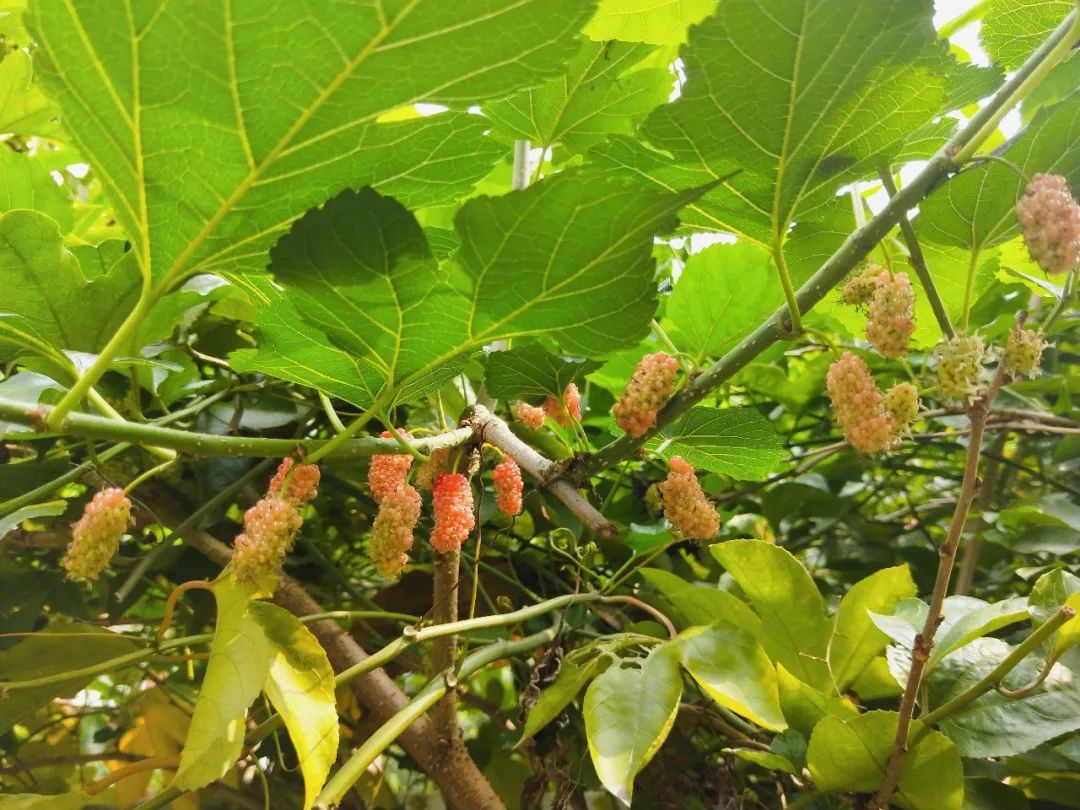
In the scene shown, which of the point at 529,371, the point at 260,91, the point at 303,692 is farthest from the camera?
the point at 529,371

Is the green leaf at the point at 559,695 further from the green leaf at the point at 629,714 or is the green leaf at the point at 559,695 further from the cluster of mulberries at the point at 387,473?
the cluster of mulberries at the point at 387,473

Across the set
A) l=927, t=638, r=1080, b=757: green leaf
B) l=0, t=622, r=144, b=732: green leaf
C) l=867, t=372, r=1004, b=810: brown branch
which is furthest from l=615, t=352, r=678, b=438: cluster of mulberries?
l=0, t=622, r=144, b=732: green leaf

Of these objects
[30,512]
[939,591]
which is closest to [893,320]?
[939,591]

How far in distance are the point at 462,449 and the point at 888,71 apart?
1.06 ft

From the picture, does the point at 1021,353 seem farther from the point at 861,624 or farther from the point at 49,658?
the point at 49,658

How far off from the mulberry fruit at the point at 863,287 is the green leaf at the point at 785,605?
6.8 inches

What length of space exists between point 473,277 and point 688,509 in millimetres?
223

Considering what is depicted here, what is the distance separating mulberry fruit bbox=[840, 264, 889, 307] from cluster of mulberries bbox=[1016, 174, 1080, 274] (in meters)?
0.09

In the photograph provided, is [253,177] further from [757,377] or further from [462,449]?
[757,377]

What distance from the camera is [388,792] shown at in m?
0.72

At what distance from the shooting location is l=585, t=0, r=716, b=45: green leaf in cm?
45

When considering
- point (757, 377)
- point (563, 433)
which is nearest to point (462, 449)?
point (563, 433)

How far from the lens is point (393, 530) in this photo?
42 centimetres

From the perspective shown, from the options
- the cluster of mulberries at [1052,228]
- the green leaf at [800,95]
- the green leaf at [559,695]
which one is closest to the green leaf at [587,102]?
the green leaf at [800,95]
